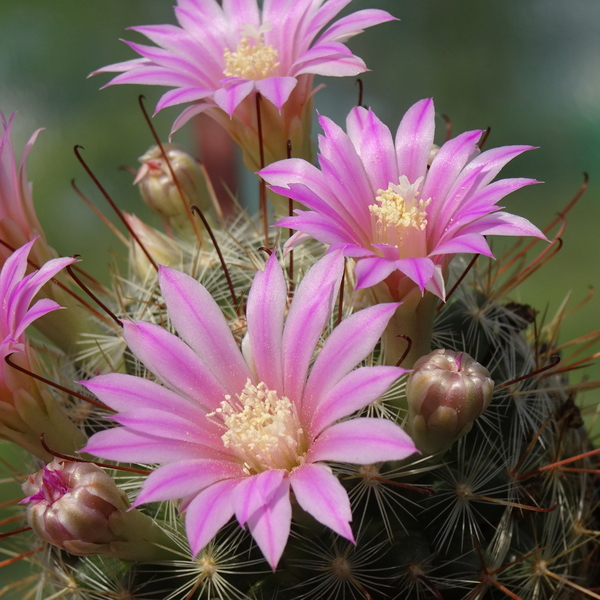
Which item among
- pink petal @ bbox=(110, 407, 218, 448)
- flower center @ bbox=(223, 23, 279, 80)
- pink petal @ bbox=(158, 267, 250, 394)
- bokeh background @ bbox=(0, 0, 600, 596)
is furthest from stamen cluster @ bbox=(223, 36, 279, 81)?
bokeh background @ bbox=(0, 0, 600, 596)

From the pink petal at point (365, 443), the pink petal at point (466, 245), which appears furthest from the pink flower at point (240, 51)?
the pink petal at point (365, 443)

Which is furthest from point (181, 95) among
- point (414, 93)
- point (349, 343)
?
point (414, 93)

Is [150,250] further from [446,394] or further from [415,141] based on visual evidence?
[446,394]

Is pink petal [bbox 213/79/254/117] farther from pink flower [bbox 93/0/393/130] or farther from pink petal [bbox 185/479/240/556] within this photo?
pink petal [bbox 185/479/240/556]

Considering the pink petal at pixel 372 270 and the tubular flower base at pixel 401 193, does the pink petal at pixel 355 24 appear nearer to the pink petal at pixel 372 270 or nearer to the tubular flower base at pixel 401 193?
the tubular flower base at pixel 401 193

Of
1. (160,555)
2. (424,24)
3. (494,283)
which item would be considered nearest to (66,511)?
(160,555)

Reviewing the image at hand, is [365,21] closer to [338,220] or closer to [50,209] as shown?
[338,220]
